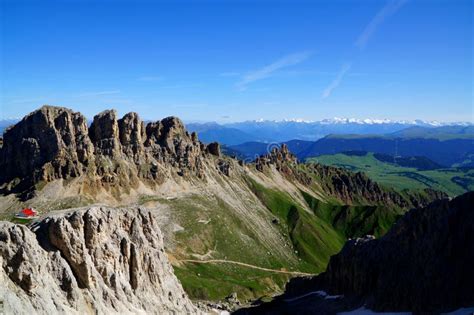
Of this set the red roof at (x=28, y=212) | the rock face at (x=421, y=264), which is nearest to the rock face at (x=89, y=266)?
the rock face at (x=421, y=264)

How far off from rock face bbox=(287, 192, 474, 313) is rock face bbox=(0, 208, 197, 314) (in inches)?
1696

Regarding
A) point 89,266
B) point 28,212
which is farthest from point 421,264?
point 28,212

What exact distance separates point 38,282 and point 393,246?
80679 mm

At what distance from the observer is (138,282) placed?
79.9 m

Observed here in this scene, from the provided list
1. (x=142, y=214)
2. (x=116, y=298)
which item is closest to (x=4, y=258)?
(x=116, y=298)

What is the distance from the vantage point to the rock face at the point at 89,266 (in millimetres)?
56344

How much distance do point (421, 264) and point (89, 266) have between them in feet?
221

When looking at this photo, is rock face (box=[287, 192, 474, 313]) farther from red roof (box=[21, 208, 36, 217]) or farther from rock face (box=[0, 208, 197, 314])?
red roof (box=[21, 208, 36, 217])

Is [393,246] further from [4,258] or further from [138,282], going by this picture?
[4,258]

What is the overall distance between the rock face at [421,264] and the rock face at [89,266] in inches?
1696

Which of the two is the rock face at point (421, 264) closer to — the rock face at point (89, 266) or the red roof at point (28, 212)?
the rock face at point (89, 266)

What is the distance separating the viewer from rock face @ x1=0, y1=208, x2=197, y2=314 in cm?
5634

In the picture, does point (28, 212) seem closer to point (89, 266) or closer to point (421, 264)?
point (89, 266)

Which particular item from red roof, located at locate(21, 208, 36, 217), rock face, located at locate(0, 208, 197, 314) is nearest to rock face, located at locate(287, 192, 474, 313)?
rock face, located at locate(0, 208, 197, 314)
